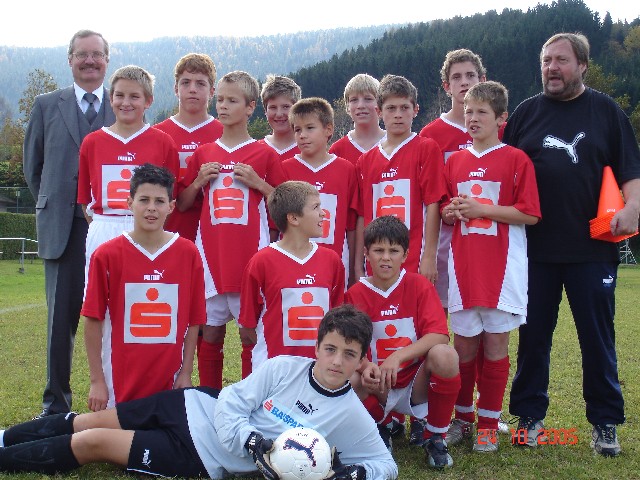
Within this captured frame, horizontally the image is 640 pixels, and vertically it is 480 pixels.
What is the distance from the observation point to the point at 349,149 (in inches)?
204

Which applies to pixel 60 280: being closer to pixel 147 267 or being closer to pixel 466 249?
pixel 147 267

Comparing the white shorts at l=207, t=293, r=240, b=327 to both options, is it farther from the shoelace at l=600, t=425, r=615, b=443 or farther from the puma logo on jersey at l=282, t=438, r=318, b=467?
the shoelace at l=600, t=425, r=615, b=443

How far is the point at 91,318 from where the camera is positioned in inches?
157

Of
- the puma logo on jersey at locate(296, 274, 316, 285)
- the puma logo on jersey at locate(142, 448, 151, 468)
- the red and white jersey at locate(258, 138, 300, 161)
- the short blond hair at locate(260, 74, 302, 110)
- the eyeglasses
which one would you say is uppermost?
the eyeglasses

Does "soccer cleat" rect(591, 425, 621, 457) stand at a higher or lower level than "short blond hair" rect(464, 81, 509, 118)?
lower

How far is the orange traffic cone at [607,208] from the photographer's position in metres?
4.17

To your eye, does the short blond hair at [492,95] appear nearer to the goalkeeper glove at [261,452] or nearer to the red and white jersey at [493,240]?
the red and white jersey at [493,240]

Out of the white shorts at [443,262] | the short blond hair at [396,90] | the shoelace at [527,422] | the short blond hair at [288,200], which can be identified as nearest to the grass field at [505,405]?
the shoelace at [527,422]

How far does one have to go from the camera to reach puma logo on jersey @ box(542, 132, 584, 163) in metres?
4.32

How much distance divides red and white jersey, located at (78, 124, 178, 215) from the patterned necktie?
18.9 inches

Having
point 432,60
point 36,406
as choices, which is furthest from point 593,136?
point 432,60

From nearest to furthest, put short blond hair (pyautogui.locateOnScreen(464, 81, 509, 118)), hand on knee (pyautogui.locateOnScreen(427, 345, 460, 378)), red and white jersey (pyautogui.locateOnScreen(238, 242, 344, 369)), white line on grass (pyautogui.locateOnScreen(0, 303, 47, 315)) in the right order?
hand on knee (pyautogui.locateOnScreen(427, 345, 460, 378)) → red and white jersey (pyautogui.locateOnScreen(238, 242, 344, 369)) → short blond hair (pyautogui.locateOnScreen(464, 81, 509, 118)) → white line on grass (pyautogui.locateOnScreen(0, 303, 47, 315))

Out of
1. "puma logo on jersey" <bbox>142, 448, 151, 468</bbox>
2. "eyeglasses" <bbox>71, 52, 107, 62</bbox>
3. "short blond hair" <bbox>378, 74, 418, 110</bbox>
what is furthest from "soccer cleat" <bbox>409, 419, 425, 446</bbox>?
"eyeglasses" <bbox>71, 52, 107, 62</bbox>

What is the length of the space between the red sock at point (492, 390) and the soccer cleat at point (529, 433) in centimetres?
16
